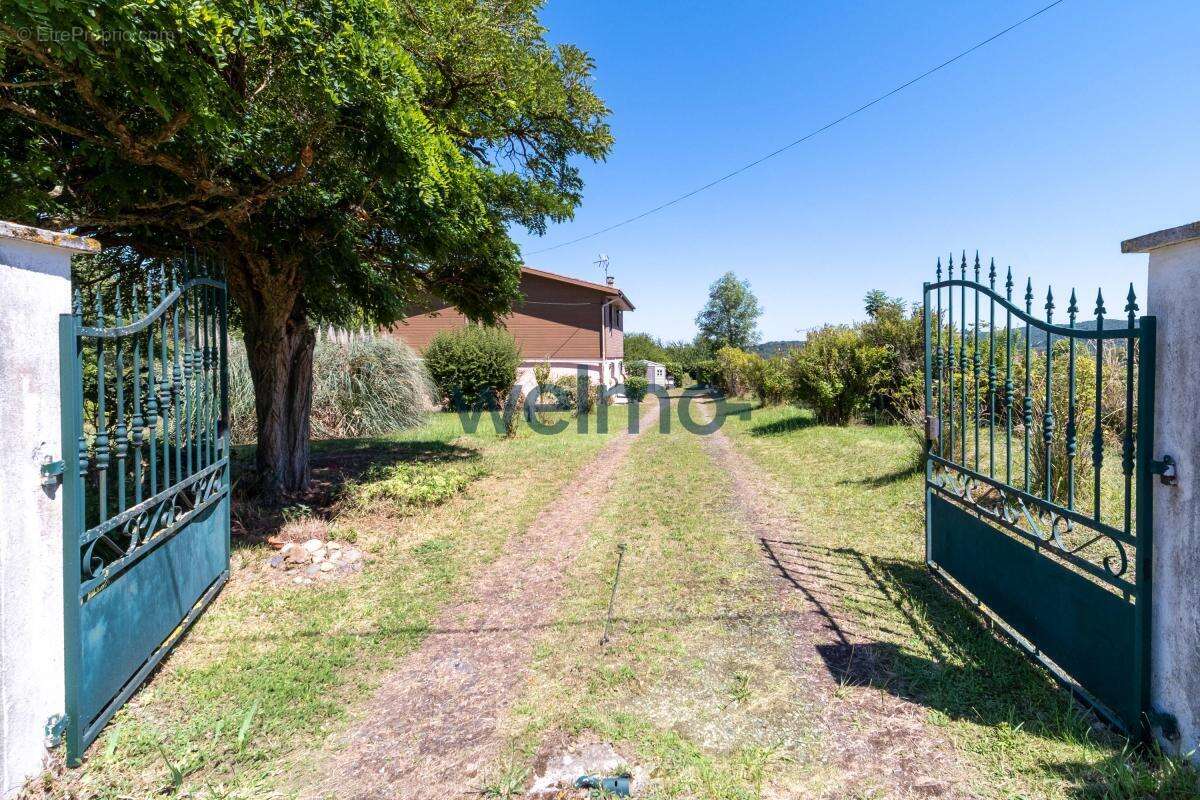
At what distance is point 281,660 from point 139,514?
4.16 feet

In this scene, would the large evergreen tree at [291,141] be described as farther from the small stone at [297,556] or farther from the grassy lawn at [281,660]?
the grassy lawn at [281,660]

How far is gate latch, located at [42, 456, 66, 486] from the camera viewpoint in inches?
99.2

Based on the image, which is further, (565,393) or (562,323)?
(562,323)

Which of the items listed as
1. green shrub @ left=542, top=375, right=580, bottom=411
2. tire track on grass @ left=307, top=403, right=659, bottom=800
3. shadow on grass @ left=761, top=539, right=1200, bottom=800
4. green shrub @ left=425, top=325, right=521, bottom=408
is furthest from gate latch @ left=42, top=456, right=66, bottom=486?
green shrub @ left=542, top=375, right=580, bottom=411

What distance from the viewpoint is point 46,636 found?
2559 mm

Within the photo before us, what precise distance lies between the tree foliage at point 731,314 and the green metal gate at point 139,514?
4897 cm

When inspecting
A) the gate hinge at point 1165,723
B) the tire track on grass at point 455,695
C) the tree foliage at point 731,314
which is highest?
the tree foliage at point 731,314

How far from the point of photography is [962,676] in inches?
129

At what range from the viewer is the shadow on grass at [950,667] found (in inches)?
95.3

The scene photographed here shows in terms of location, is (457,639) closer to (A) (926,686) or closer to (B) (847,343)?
(A) (926,686)

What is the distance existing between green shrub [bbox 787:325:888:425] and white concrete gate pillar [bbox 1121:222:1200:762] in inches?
436

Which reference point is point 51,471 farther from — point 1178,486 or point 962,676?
point 1178,486

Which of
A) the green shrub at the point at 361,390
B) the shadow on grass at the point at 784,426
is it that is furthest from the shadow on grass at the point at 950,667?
the green shrub at the point at 361,390

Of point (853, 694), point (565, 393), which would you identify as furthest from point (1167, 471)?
point (565, 393)
